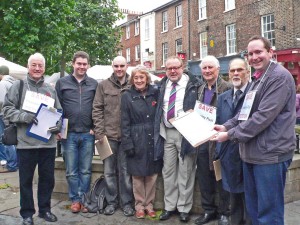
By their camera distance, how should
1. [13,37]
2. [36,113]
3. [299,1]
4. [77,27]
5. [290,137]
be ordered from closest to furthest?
1. [290,137]
2. [36,113]
3. [13,37]
4. [299,1]
5. [77,27]

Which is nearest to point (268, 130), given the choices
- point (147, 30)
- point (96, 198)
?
point (96, 198)

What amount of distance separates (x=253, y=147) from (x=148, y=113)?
5.83ft

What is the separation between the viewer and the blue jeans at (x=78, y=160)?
15.8 feet

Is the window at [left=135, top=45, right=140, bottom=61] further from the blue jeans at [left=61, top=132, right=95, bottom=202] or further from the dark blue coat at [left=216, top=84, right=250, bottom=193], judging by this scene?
the dark blue coat at [left=216, top=84, right=250, bottom=193]

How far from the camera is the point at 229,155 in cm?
404

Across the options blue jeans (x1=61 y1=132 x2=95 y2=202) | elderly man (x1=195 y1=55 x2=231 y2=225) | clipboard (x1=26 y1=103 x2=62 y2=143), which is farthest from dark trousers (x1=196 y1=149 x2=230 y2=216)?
clipboard (x1=26 y1=103 x2=62 y2=143)

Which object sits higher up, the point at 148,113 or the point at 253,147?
the point at 148,113

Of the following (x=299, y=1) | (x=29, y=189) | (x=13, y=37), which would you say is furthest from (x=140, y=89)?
(x=299, y=1)

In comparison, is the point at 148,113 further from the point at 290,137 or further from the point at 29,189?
the point at 290,137

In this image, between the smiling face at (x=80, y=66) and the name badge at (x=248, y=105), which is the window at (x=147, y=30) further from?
the name badge at (x=248, y=105)

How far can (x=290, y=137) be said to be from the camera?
3100 mm

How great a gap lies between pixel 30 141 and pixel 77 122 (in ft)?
2.20

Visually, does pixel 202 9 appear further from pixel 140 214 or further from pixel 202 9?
pixel 140 214

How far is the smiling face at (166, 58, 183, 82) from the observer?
4613 millimetres
